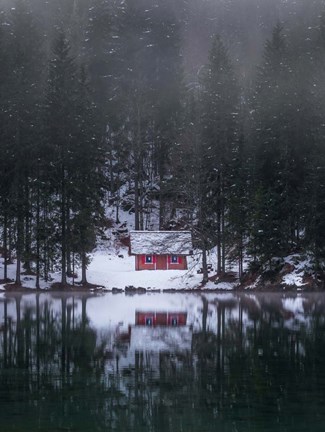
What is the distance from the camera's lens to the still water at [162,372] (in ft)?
47.4

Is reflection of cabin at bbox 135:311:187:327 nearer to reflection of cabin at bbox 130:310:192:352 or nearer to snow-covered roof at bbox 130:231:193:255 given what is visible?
reflection of cabin at bbox 130:310:192:352

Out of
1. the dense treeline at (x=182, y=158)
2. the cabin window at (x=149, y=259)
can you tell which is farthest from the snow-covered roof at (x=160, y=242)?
the dense treeline at (x=182, y=158)

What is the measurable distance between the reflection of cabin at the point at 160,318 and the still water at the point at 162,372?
0.16 ft

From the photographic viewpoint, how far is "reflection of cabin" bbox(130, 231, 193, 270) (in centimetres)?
7306

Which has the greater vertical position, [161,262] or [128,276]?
[161,262]

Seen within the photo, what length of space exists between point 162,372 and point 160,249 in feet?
176

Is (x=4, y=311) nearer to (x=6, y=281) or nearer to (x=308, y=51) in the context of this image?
(x=6, y=281)

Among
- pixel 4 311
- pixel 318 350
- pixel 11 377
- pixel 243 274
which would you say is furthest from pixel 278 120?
pixel 11 377

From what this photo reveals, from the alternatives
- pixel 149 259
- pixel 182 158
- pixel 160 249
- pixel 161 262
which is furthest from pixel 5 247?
pixel 182 158

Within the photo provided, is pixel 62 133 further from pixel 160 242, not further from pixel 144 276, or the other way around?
pixel 160 242

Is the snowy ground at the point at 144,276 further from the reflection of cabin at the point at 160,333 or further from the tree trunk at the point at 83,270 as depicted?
the reflection of cabin at the point at 160,333

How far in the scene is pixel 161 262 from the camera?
2938 inches

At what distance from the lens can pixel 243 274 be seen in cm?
6600

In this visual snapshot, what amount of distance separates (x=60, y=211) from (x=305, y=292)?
66.7 ft
